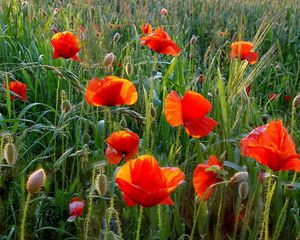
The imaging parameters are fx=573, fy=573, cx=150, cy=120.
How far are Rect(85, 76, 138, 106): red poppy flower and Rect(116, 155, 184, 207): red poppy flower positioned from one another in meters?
0.44

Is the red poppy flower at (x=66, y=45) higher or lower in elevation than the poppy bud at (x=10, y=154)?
lower

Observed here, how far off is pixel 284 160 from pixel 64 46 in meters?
1.00

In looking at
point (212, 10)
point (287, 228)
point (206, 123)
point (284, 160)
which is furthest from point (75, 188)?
point (212, 10)

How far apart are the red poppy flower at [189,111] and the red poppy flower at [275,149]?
0.30m

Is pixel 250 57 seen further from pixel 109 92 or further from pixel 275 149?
pixel 275 149

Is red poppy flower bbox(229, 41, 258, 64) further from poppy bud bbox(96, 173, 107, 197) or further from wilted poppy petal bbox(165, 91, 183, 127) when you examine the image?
poppy bud bbox(96, 173, 107, 197)

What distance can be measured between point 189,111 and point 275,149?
1.23 feet

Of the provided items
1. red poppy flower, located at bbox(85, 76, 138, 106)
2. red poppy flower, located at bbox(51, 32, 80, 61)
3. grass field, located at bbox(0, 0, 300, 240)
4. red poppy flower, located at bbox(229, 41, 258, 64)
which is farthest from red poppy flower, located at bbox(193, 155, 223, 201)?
red poppy flower, located at bbox(229, 41, 258, 64)

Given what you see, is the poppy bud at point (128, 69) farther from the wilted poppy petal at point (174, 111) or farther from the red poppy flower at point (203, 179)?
the red poppy flower at point (203, 179)

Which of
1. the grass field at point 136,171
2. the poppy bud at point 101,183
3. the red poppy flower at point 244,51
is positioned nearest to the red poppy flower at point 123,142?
the grass field at point 136,171

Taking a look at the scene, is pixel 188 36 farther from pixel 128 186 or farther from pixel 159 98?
pixel 128 186

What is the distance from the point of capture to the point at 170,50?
2.05m

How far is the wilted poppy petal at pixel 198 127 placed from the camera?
1445 millimetres

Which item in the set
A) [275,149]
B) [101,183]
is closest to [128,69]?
[101,183]
